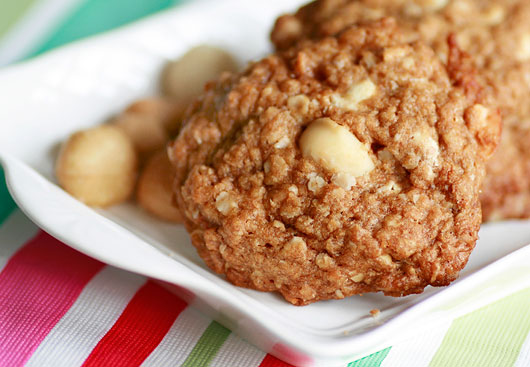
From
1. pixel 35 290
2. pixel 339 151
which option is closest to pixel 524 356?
pixel 339 151

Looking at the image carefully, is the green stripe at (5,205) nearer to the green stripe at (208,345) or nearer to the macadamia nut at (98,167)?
the macadamia nut at (98,167)

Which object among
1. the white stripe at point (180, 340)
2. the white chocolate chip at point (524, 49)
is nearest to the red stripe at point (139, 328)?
the white stripe at point (180, 340)

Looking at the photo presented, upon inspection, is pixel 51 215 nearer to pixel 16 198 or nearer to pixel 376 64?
pixel 16 198

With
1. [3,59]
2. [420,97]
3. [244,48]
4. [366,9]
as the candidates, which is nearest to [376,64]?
[420,97]

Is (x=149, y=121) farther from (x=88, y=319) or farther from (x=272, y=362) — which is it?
(x=272, y=362)

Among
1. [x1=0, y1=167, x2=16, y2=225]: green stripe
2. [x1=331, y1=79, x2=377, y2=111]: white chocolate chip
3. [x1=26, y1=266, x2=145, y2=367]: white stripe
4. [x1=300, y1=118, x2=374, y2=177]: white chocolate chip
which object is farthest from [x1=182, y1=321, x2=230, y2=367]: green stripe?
[x1=0, y1=167, x2=16, y2=225]: green stripe

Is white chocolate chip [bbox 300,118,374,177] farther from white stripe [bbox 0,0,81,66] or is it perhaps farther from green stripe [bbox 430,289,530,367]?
white stripe [bbox 0,0,81,66]
